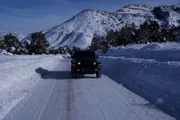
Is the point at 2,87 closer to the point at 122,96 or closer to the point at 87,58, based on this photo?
the point at 122,96

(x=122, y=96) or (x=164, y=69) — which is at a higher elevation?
(x=164, y=69)

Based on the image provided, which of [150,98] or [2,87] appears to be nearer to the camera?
[150,98]

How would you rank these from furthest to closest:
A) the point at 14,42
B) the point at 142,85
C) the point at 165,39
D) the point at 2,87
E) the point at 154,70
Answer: the point at 14,42 → the point at 165,39 → the point at 154,70 → the point at 142,85 → the point at 2,87

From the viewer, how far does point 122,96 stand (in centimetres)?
1096

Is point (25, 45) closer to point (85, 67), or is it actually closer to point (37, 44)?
point (37, 44)

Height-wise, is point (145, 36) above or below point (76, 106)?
above

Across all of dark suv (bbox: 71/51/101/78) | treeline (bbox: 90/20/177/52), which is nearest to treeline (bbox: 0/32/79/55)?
treeline (bbox: 90/20/177/52)

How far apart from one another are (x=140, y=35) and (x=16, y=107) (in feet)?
227

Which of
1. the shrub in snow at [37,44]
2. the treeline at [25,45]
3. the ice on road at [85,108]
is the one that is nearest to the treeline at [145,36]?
the treeline at [25,45]

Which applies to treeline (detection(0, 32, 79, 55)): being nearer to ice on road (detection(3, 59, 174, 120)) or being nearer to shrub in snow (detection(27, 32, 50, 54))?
shrub in snow (detection(27, 32, 50, 54))

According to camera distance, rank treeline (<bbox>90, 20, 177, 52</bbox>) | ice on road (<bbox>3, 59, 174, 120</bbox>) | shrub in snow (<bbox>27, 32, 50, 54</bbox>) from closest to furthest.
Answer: ice on road (<bbox>3, 59, 174, 120</bbox>), treeline (<bbox>90, 20, 177, 52</bbox>), shrub in snow (<bbox>27, 32, 50, 54</bbox>)

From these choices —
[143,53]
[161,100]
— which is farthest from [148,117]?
[143,53]

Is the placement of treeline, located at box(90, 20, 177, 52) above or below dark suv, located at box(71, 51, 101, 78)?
above

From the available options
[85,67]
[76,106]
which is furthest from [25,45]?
[76,106]
